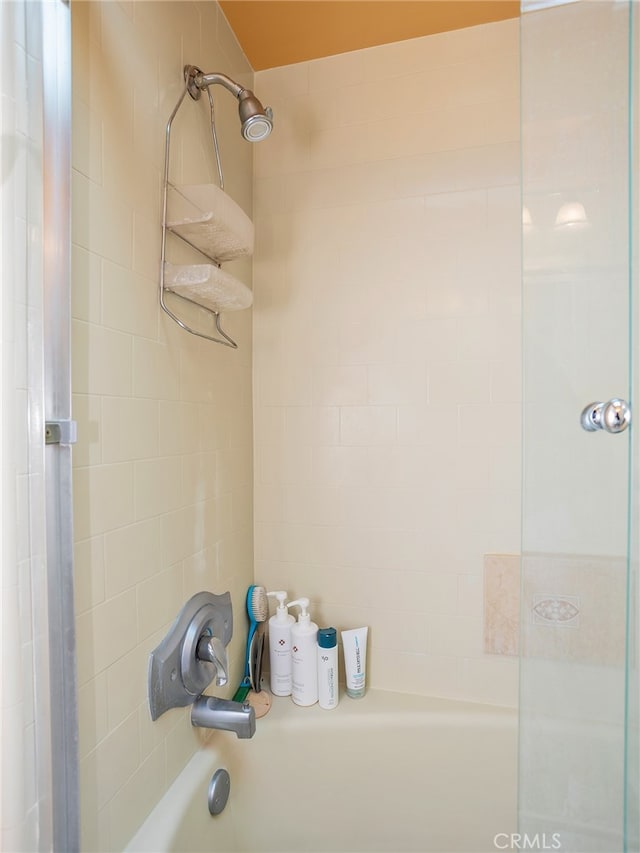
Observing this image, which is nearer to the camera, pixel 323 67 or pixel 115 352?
pixel 115 352

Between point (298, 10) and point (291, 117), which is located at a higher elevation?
point (298, 10)

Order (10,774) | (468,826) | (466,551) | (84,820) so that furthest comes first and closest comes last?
(466,551) < (468,826) < (84,820) < (10,774)

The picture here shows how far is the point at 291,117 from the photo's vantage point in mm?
1467

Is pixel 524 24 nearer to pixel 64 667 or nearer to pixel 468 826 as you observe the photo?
pixel 64 667

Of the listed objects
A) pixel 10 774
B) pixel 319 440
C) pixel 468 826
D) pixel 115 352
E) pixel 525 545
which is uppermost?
pixel 115 352

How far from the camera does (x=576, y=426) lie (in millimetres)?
743

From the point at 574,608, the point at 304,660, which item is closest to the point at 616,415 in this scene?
the point at 574,608

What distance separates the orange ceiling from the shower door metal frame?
2.60ft

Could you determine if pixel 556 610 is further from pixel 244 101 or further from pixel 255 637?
pixel 244 101

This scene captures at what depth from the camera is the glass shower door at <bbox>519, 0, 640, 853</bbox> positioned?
67 cm

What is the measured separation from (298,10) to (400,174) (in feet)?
1.65

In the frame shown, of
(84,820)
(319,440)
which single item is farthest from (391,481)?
(84,820)

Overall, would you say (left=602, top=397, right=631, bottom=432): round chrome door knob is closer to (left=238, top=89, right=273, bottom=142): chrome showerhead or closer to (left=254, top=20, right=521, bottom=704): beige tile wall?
(left=254, top=20, right=521, bottom=704): beige tile wall

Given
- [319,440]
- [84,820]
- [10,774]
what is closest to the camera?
[10,774]
